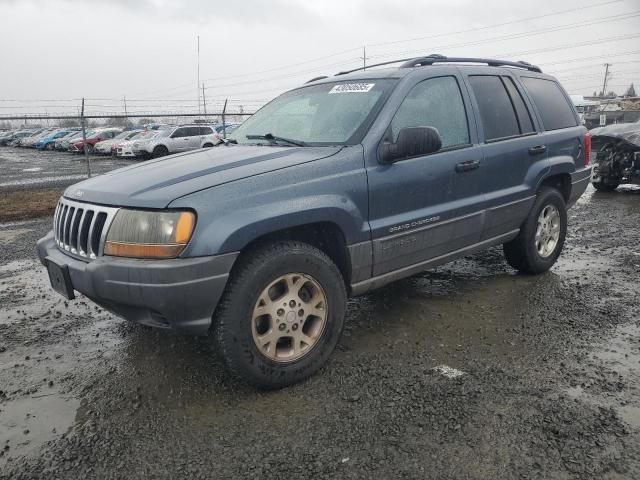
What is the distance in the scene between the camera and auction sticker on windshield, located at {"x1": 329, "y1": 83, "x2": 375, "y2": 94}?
359cm

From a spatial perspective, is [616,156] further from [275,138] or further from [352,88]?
[275,138]

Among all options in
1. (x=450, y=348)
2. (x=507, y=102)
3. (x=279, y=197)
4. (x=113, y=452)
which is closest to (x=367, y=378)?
(x=450, y=348)

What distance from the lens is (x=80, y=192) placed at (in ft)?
10.1

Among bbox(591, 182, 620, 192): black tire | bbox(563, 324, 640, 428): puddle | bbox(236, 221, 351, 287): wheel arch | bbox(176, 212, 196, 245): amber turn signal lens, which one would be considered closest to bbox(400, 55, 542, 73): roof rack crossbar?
bbox(236, 221, 351, 287): wheel arch

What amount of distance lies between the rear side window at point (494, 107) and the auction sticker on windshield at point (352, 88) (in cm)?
96

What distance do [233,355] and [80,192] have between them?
1397 mm

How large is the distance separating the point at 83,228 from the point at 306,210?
1.27 m

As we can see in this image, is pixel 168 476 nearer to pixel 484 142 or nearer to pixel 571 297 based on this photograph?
pixel 484 142

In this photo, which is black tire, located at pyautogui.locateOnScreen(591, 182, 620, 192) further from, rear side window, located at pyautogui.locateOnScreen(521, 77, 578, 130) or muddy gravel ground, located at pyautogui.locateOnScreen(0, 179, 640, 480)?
muddy gravel ground, located at pyautogui.locateOnScreen(0, 179, 640, 480)

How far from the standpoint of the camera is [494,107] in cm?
416

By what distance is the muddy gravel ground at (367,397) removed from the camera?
2279 mm

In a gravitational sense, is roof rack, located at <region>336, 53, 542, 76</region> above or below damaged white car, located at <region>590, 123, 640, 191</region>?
above

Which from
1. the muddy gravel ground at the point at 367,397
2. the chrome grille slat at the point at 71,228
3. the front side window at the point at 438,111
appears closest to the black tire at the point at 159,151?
the muddy gravel ground at the point at 367,397

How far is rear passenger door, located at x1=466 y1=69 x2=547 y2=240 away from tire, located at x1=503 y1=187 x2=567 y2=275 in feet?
0.53
